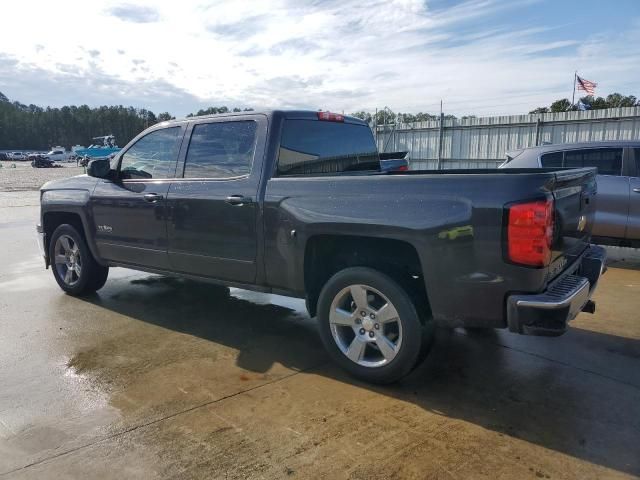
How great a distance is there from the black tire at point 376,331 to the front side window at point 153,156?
2.13 metres

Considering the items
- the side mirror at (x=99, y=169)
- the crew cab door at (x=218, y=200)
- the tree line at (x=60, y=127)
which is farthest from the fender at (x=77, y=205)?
the tree line at (x=60, y=127)

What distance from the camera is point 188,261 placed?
15.3 feet

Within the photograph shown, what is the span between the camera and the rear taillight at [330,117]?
15.2ft

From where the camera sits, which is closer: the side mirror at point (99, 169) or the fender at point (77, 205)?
the side mirror at point (99, 169)

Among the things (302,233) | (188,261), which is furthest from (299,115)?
(188,261)

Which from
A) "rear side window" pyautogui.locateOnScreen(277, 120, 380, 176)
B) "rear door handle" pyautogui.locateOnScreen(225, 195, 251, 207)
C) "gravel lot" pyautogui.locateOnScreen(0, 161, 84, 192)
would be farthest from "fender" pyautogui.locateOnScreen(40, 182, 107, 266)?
"gravel lot" pyautogui.locateOnScreen(0, 161, 84, 192)

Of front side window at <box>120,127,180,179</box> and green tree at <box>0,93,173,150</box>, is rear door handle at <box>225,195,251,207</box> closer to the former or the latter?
front side window at <box>120,127,180,179</box>

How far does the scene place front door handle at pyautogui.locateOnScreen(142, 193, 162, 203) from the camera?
15.7ft

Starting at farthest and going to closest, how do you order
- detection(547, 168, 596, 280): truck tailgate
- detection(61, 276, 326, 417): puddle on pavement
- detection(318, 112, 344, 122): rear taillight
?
detection(318, 112, 344, 122): rear taillight
detection(61, 276, 326, 417): puddle on pavement
detection(547, 168, 596, 280): truck tailgate

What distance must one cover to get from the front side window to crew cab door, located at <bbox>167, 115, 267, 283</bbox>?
0.19 m

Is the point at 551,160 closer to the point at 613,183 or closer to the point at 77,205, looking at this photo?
the point at 613,183

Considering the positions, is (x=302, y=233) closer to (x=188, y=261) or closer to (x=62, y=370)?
(x=188, y=261)

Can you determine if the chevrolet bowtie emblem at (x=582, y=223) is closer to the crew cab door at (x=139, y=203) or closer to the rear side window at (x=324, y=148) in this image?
the rear side window at (x=324, y=148)

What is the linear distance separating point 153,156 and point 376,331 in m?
2.94
